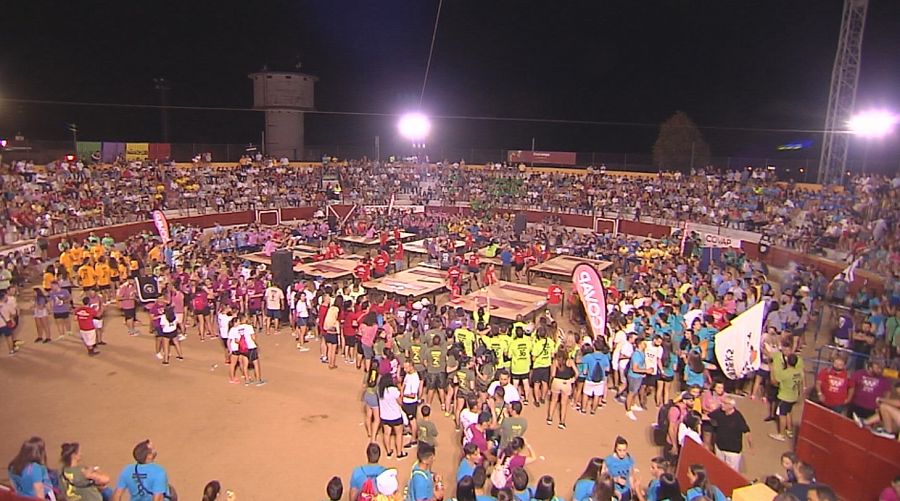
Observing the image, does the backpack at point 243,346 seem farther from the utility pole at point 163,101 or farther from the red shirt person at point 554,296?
the utility pole at point 163,101

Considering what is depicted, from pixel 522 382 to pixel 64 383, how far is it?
9.00 meters

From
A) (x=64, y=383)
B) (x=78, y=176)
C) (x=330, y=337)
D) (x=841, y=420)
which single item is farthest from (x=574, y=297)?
(x=78, y=176)

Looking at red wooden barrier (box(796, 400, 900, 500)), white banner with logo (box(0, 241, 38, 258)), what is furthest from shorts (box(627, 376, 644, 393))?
white banner with logo (box(0, 241, 38, 258))

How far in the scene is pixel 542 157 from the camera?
4584 cm

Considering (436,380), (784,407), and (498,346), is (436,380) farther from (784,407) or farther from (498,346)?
(784,407)

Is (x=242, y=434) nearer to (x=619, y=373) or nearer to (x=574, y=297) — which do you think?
(x=619, y=373)

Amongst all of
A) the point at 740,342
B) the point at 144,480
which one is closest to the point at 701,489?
the point at 740,342

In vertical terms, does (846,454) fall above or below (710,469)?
below

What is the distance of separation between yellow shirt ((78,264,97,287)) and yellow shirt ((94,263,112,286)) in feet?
0.29

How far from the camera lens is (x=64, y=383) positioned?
11.5m

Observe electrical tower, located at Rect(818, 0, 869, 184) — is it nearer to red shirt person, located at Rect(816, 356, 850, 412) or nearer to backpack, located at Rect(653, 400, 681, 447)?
red shirt person, located at Rect(816, 356, 850, 412)

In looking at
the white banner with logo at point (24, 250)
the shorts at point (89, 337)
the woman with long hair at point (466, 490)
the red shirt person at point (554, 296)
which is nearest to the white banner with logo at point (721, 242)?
the red shirt person at point (554, 296)

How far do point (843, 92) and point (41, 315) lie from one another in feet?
111

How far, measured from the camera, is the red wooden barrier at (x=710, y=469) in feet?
21.7
